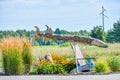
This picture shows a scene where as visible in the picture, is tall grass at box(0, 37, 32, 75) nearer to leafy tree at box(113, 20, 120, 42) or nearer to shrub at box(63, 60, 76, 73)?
shrub at box(63, 60, 76, 73)

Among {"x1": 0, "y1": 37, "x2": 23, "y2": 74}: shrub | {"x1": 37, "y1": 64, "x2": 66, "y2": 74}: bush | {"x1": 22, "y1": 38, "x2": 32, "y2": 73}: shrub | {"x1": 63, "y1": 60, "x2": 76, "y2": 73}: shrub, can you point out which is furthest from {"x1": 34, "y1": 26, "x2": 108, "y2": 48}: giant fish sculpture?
{"x1": 0, "y1": 37, "x2": 23, "y2": 74}: shrub

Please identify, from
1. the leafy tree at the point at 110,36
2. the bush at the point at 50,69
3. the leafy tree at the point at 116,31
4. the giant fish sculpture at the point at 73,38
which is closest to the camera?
the bush at the point at 50,69

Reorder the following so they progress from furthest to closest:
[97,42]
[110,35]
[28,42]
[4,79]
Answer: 1. [110,35]
2. [97,42]
3. [28,42]
4. [4,79]

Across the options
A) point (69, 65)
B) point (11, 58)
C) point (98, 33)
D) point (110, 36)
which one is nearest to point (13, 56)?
point (11, 58)

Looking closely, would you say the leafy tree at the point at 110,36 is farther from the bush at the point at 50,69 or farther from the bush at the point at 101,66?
the bush at the point at 50,69

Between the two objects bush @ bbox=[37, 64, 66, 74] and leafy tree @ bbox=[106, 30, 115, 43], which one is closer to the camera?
bush @ bbox=[37, 64, 66, 74]

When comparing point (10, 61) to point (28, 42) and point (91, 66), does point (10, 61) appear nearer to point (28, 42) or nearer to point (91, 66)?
point (28, 42)

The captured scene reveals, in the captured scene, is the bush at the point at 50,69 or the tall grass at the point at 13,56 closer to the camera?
the bush at the point at 50,69

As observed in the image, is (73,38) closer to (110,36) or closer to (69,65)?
(69,65)

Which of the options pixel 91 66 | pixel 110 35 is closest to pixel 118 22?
pixel 110 35

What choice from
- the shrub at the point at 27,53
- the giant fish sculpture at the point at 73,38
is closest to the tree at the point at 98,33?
the giant fish sculpture at the point at 73,38

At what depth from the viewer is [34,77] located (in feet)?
47.2

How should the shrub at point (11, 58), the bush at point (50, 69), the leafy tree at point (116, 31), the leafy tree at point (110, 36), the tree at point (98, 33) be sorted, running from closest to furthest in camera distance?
1. the bush at point (50, 69)
2. the shrub at point (11, 58)
3. the tree at point (98, 33)
4. the leafy tree at point (116, 31)
5. the leafy tree at point (110, 36)

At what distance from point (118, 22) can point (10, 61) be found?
191 feet
